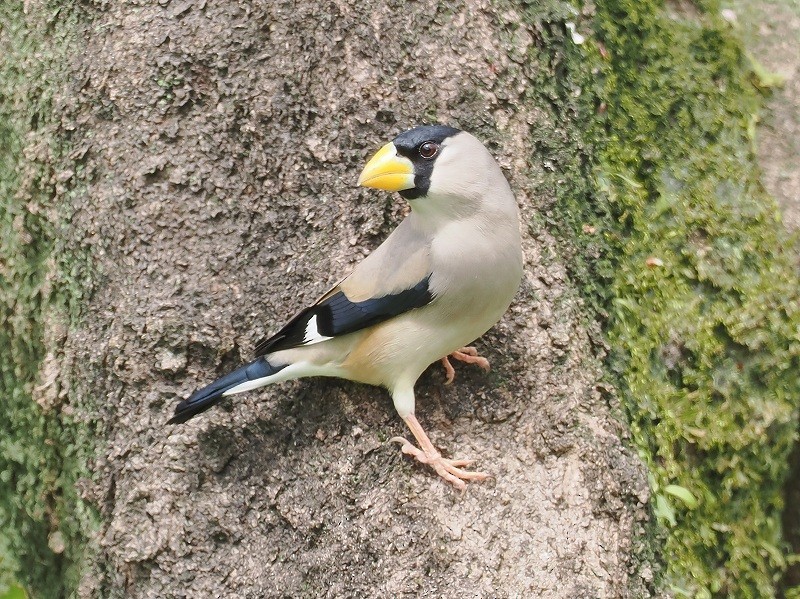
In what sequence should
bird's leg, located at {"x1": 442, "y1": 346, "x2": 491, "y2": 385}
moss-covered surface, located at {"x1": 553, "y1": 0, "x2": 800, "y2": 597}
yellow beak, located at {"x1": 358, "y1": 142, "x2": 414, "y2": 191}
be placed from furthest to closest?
moss-covered surface, located at {"x1": 553, "y1": 0, "x2": 800, "y2": 597} < bird's leg, located at {"x1": 442, "y1": 346, "x2": 491, "y2": 385} < yellow beak, located at {"x1": 358, "y1": 142, "x2": 414, "y2": 191}

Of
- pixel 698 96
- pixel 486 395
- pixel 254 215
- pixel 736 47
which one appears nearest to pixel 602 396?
pixel 486 395

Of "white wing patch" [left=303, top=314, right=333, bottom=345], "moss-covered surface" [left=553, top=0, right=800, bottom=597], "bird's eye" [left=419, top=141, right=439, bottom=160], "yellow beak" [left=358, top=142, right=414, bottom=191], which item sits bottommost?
"moss-covered surface" [left=553, top=0, right=800, bottom=597]

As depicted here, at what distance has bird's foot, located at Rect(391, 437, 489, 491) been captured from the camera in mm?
3555

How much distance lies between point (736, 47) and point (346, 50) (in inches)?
110

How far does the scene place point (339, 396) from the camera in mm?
3789

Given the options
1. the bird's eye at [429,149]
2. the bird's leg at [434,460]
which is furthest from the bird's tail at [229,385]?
the bird's eye at [429,149]

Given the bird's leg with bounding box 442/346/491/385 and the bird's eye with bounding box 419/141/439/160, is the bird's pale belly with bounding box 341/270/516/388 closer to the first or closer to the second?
the bird's leg with bounding box 442/346/491/385

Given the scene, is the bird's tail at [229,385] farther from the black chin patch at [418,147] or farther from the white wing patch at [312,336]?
the black chin patch at [418,147]

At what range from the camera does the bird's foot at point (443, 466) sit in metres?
3.55

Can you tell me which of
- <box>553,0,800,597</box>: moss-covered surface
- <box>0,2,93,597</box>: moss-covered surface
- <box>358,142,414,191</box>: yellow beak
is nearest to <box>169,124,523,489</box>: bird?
<box>358,142,414,191</box>: yellow beak

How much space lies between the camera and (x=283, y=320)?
3.84 metres

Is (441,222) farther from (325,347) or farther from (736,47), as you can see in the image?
(736,47)

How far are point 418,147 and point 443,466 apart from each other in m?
1.33

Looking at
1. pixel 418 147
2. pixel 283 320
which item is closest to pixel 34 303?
pixel 283 320
